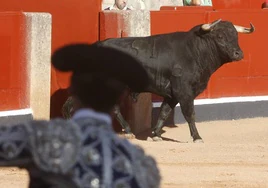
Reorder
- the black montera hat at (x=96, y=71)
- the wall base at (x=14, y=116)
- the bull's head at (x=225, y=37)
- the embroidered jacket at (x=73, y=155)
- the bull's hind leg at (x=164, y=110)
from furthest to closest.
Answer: the bull's hind leg at (x=164, y=110), the bull's head at (x=225, y=37), the wall base at (x=14, y=116), the black montera hat at (x=96, y=71), the embroidered jacket at (x=73, y=155)

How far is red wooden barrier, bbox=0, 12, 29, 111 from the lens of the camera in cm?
941

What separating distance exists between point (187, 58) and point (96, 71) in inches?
312

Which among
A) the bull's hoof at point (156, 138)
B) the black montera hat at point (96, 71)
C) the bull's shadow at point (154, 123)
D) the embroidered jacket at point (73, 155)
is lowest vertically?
the bull's shadow at point (154, 123)

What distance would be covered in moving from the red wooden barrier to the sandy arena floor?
136 centimetres

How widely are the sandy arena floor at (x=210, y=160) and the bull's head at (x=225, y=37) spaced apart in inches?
37.4

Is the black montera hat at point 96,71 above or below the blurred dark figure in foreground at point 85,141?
above

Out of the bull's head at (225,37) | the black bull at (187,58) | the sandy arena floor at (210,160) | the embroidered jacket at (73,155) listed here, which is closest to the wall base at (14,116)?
the black bull at (187,58)

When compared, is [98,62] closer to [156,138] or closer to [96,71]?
[96,71]

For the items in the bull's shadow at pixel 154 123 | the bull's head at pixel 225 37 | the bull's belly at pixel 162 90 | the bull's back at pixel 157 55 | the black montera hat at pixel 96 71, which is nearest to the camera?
the black montera hat at pixel 96 71

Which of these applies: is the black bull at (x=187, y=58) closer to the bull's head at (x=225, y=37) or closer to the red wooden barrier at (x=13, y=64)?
the bull's head at (x=225, y=37)

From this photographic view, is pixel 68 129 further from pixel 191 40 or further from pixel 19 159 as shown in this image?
pixel 191 40

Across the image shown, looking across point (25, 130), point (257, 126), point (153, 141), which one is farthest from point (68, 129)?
point (257, 126)

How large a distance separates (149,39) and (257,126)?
7.29 feet

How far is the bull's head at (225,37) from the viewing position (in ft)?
32.3
